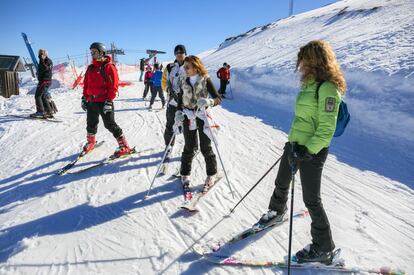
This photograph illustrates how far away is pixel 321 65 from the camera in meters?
2.72

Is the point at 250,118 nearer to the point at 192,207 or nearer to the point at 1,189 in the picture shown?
the point at 192,207

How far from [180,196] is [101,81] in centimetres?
271

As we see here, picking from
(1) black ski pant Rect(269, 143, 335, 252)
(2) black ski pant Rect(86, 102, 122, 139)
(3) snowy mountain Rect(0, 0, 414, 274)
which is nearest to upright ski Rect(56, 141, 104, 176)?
(3) snowy mountain Rect(0, 0, 414, 274)

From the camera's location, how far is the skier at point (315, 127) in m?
2.68

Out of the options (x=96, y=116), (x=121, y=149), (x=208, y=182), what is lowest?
(x=208, y=182)

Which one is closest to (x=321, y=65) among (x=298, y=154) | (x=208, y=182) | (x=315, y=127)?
(x=315, y=127)

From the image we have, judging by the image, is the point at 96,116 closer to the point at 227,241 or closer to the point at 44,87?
the point at 227,241

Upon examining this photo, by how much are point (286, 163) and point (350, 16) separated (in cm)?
2793

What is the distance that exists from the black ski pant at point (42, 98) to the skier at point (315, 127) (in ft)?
28.5

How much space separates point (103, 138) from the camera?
7.70m

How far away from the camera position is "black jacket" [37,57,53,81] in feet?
29.1

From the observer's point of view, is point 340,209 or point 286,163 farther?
point 340,209

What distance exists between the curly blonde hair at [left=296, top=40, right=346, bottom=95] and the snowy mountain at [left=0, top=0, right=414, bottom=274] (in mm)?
1963

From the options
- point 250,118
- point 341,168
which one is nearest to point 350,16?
point 250,118
